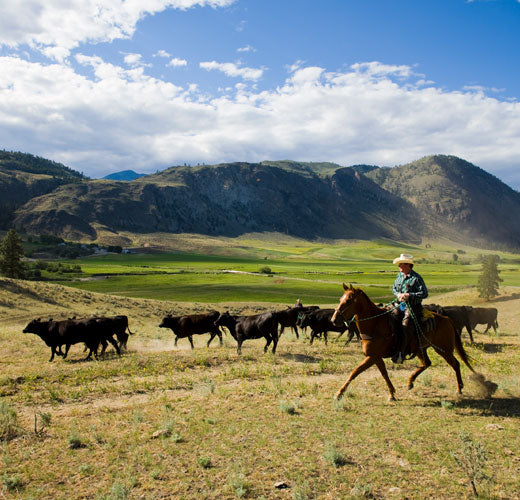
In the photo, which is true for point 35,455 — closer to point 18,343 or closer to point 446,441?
point 446,441

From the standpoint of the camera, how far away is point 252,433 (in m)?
8.15

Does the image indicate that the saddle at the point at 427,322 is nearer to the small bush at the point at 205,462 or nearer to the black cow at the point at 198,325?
the small bush at the point at 205,462

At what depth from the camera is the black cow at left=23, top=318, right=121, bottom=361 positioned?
17.3 m

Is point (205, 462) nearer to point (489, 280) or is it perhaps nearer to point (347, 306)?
point (347, 306)

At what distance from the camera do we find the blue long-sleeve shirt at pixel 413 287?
33.4 feet

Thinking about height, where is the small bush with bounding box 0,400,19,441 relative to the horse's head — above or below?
below

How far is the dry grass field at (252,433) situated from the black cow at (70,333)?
243 cm

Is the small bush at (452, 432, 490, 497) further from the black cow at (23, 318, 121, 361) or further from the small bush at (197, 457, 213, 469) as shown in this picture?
the black cow at (23, 318, 121, 361)

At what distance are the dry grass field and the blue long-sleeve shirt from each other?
8.86 feet

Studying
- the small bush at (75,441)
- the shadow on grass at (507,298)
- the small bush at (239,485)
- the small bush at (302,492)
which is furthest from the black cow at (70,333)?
the shadow on grass at (507,298)

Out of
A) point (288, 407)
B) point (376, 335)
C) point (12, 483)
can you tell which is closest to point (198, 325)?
point (288, 407)

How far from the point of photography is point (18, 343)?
67.4 ft

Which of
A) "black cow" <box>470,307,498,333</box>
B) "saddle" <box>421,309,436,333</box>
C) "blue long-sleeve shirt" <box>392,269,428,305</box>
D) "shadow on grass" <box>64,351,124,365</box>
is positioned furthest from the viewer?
"black cow" <box>470,307,498,333</box>

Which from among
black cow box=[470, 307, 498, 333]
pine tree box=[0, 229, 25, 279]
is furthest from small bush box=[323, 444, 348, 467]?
pine tree box=[0, 229, 25, 279]
